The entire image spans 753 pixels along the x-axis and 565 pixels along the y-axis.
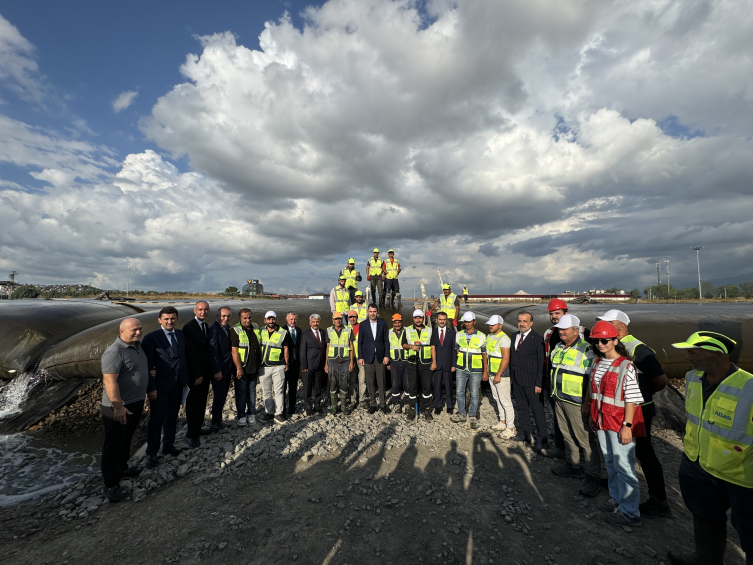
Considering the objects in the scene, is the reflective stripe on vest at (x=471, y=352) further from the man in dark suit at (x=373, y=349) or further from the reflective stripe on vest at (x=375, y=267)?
the reflective stripe on vest at (x=375, y=267)

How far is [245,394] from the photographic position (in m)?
6.71

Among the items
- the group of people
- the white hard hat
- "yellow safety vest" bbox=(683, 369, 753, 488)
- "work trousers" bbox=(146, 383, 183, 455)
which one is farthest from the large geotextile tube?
"yellow safety vest" bbox=(683, 369, 753, 488)

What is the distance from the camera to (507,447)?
5.67 metres

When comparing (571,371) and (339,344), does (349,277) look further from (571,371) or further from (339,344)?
(571,371)

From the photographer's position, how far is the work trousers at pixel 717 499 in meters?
2.46

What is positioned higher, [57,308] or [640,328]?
[57,308]

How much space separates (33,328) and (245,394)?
7773mm

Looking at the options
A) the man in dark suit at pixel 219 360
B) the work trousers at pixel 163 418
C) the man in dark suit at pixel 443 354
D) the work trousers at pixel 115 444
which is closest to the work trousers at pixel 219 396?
the man in dark suit at pixel 219 360

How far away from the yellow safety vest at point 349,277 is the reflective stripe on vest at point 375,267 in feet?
2.88

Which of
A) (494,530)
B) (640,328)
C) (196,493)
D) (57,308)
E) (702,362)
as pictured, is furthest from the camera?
(57,308)

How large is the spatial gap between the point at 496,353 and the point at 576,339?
6.11 feet

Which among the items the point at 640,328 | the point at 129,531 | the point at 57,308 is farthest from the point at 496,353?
the point at 57,308

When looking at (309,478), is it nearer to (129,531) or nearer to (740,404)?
(129,531)

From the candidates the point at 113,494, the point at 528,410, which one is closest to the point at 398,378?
the point at 528,410
